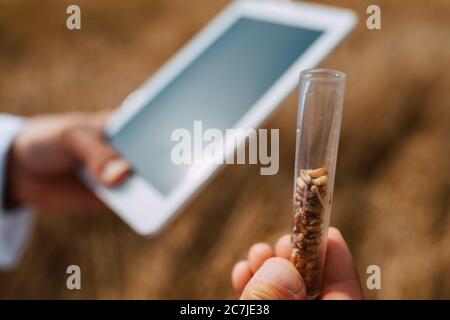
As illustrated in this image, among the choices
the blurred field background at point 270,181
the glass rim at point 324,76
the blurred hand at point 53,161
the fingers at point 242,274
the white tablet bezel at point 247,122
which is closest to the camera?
the glass rim at point 324,76

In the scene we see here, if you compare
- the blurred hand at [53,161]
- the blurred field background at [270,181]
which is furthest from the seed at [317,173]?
the blurred field background at [270,181]

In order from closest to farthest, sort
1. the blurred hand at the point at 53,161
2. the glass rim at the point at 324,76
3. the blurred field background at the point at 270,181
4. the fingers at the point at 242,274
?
the glass rim at the point at 324,76 < the fingers at the point at 242,274 < the blurred hand at the point at 53,161 < the blurred field background at the point at 270,181

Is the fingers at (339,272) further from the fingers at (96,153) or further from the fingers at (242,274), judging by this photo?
the fingers at (96,153)

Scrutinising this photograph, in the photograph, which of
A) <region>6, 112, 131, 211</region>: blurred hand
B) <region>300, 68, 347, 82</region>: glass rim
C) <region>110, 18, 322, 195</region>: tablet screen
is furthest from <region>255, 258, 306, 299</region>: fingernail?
<region>6, 112, 131, 211</region>: blurred hand

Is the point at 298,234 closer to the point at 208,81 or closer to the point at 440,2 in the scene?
the point at 208,81

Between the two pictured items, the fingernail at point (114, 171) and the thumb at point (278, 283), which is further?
the fingernail at point (114, 171)

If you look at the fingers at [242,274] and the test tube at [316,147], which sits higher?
the test tube at [316,147]
